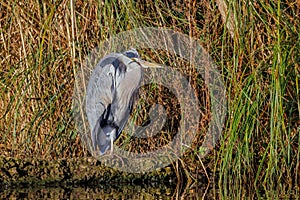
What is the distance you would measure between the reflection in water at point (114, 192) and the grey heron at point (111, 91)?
0.40 metres

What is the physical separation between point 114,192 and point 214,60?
2.46 ft

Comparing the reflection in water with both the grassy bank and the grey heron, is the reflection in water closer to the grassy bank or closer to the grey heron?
the grassy bank

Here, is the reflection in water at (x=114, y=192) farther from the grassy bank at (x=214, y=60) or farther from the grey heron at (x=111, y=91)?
the grey heron at (x=111, y=91)

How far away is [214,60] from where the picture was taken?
335 cm

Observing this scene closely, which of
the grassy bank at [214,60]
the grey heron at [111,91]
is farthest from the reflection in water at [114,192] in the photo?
the grey heron at [111,91]

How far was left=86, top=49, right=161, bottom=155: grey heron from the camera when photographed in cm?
290

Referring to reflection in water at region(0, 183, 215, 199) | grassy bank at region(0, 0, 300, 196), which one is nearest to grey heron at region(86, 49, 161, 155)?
grassy bank at region(0, 0, 300, 196)

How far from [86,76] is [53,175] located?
527 mm

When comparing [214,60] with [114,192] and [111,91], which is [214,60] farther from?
[114,192]

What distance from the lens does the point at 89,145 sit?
3691 millimetres

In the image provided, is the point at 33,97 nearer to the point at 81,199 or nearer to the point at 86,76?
the point at 86,76

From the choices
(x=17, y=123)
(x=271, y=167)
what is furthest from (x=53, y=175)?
(x=271, y=167)

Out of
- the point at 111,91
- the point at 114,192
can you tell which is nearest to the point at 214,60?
the point at 111,91

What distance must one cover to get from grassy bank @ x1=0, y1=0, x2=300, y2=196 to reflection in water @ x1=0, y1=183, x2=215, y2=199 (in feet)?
0.51
